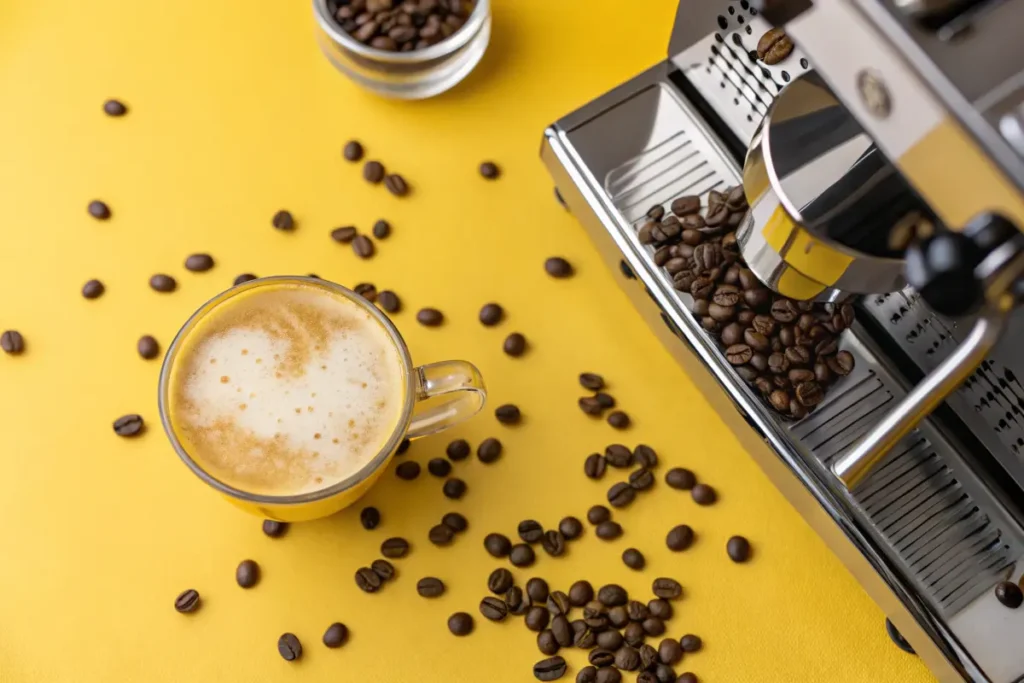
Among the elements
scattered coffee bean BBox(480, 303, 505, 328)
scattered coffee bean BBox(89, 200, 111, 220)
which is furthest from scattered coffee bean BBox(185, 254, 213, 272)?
scattered coffee bean BBox(480, 303, 505, 328)

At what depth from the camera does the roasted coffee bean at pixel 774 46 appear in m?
0.99

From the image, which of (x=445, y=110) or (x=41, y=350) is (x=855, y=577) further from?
(x=41, y=350)

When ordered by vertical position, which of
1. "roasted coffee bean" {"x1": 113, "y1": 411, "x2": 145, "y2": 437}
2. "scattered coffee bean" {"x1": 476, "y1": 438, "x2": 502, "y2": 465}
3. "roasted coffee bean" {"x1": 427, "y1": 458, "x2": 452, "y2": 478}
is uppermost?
"roasted coffee bean" {"x1": 113, "y1": 411, "x2": 145, "y2": 437}

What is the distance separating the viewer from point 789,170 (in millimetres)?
854

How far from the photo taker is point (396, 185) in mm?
1301

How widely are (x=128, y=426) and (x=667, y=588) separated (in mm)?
646

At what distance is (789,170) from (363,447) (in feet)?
1.63

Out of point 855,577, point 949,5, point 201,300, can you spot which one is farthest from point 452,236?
point 949,5

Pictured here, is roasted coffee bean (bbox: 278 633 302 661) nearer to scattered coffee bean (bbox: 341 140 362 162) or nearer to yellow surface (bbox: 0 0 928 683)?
yellow surface (bbox: 0 0 928 683)

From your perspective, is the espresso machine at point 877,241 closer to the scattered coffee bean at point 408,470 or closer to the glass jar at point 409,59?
the glass jar at point 409,59

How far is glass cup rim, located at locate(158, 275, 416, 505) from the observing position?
100 cm

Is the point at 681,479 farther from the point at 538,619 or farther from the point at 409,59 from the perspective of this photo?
the point at 409,59

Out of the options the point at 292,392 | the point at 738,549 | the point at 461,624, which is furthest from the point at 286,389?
the point at 738,549

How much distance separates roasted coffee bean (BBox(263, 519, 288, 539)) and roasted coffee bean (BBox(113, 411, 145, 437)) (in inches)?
7.3
